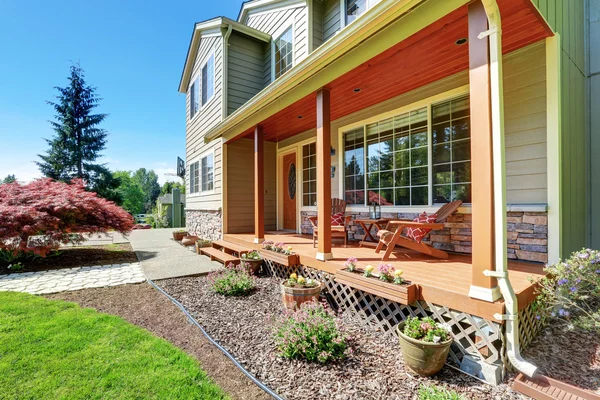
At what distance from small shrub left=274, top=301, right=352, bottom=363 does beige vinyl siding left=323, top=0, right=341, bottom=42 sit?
19.4ft

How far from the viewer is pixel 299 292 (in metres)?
3.07

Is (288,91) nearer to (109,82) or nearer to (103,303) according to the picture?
(103,303)

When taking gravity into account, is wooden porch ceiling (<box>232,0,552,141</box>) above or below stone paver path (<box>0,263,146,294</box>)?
above

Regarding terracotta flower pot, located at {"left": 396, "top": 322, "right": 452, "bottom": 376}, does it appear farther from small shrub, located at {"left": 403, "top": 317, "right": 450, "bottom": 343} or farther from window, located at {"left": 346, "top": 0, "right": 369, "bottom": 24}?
window, located at {"left": 346, "top": 0, "right": 369, "bottom": 24}

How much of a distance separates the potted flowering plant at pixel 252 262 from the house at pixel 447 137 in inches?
15.8

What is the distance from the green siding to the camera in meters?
3.10

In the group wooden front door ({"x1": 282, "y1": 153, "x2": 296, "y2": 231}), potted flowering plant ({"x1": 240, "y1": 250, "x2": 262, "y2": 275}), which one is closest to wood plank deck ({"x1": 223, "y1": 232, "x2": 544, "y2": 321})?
potted flowering plant ({"x1": 240, "y1": 250, "x2": 262, "y2": 275})

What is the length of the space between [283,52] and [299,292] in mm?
6379

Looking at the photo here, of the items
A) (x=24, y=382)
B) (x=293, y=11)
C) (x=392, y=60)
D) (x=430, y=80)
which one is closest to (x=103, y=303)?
(x=24, y=382)

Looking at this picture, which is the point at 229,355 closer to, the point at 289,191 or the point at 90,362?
the point at 90,362

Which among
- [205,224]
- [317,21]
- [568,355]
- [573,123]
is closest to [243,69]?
[317,21]

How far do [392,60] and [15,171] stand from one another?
3003 inches

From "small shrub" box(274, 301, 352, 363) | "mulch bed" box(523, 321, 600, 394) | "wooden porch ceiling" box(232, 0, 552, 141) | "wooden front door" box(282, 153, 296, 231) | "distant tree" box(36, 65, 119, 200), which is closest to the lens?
"mulch bed" box(523, 321, 600, 394)

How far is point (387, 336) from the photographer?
8.56ft
